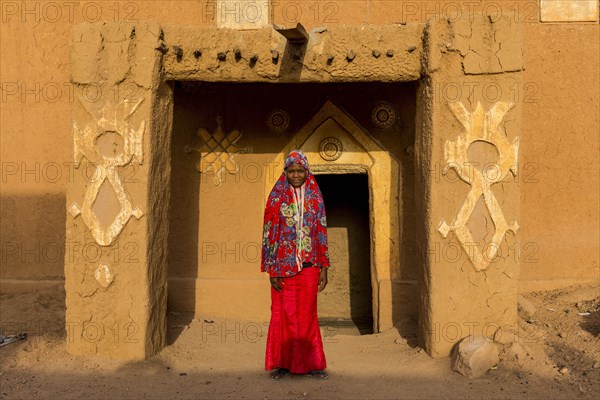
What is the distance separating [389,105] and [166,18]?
275cm

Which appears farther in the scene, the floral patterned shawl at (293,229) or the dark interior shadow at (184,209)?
the dark interior shadow at (184,209)

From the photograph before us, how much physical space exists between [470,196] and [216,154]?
2.90 metres

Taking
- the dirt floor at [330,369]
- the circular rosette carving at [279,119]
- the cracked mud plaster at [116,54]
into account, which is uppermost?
the cracked mud plaster at [116,54]

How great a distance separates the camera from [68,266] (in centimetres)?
509

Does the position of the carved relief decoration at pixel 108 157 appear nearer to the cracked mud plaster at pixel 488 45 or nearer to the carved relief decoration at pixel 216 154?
the carved relief decoration at pixel 216 154

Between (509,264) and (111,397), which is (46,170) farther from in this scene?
(509,264)

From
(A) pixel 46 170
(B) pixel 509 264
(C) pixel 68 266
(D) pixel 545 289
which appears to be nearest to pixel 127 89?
(C) pixel 68 266

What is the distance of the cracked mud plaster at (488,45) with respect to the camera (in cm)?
494

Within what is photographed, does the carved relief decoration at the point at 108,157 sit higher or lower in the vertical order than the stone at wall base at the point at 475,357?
higher

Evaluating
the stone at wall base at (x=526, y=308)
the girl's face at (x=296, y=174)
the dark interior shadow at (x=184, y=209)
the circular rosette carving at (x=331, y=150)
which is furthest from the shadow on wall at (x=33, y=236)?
the stone at wall base at (x=526, y=308)

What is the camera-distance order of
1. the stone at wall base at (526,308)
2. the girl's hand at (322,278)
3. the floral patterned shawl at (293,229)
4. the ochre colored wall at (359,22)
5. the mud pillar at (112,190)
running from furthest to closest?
the ochre colored wall at (359,22)
the stone at wall base at (526,308)
the mud pillar at (112,190)
the girl's hand at (322,278)
the floral patterned shawl at (293,229)

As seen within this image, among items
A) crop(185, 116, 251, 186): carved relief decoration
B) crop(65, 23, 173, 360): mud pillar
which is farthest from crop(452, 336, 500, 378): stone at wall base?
crop(185, 116, 251, 186): carved relief decoration

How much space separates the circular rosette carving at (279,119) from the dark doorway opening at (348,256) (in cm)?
123

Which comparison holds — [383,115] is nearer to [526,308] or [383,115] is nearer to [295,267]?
[526,308]
